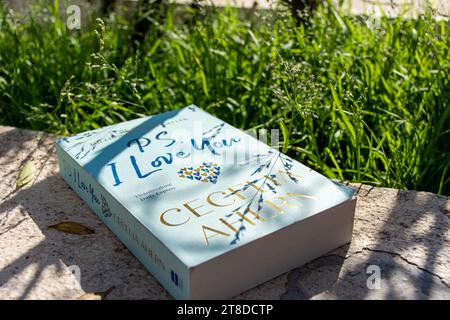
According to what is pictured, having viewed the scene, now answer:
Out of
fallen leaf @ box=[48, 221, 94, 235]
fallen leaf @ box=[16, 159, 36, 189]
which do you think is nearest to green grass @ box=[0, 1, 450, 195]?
fallen leaf @ box=[16, 159, 36, 189]

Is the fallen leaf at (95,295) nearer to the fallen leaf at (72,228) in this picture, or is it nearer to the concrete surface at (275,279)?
the concrete surface at (275,279)

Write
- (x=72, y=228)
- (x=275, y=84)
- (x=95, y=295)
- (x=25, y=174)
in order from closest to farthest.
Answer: (x=95, y=295), (x=72, y=228), (x=25, y=174), (x=275, y=84)

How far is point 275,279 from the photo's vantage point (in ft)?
3.67

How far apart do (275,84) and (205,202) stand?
808 millimetres

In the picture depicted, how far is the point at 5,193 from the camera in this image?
4.75 ft

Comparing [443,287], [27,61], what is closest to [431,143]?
[443,287]

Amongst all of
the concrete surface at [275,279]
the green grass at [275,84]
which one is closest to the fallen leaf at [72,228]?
the concrete surface at [275,279]

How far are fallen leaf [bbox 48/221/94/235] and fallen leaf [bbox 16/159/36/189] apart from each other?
240 millimetres

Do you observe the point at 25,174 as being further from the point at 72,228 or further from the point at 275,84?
the point at 275,84

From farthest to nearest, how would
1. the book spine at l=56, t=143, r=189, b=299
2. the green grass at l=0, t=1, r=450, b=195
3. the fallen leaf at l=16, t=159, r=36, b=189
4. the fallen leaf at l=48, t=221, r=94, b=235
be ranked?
the green grass at l=0, t=1, r=450, b=195 < the fallen leaf at l=16, t=159, r=36, b=189 < the fallen leaf at l=48, t=221, r=94, b=235 < the book spine at l=56, t=143, r=189, b=299

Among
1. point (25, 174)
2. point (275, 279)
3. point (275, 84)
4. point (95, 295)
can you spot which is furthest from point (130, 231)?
point (275, 84)

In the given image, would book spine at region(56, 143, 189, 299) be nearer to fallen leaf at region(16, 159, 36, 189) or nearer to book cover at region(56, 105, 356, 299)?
book cover at region(56, 105, 356, 299)

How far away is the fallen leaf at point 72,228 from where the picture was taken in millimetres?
1279

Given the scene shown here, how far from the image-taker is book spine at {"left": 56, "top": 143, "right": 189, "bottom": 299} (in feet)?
3.35
